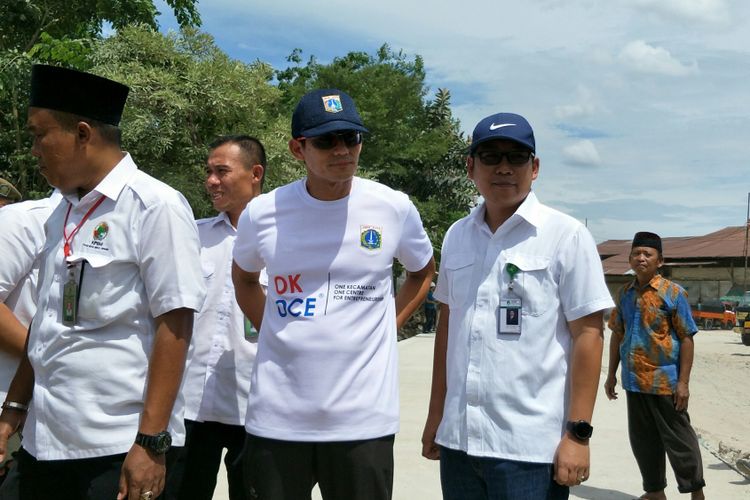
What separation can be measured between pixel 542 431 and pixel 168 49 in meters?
13.4

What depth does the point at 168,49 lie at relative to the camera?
14.8 m

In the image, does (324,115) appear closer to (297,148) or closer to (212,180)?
(297,148)

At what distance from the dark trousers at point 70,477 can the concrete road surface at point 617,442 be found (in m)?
3.02

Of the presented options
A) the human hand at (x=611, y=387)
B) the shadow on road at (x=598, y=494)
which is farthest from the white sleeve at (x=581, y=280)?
the human hand at (x=611, y=387)

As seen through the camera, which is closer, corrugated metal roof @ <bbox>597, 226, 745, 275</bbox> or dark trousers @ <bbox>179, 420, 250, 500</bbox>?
dark trousers @ <bbox>179, 420, 250, 500</bbox>

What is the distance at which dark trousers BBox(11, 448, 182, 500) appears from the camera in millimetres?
2449

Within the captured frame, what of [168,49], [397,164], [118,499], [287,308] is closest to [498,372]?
[287,308]

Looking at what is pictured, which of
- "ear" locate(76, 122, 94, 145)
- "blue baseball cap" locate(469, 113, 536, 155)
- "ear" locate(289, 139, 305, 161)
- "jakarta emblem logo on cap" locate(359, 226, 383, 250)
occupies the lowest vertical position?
"jakarta emblem logo on cap" locate(359, 226, 383, 250)

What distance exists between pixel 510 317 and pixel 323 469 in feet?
A: 2.63

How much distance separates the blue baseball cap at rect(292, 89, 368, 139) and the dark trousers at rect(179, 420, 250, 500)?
1461 millimetres

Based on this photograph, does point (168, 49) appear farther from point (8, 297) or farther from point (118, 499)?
point (118, 499)

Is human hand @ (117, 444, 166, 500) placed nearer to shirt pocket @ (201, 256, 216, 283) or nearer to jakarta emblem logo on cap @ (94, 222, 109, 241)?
jakarta emblem logo on cap @ (94, 222, 109, 241)

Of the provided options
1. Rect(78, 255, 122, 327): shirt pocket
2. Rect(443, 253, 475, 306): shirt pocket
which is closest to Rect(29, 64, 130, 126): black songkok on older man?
Rect(78, 255, 122, 327): shirt pocket

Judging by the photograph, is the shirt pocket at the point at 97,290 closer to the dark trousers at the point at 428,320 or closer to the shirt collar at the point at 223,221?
the shirt collar at the point at 223,221
